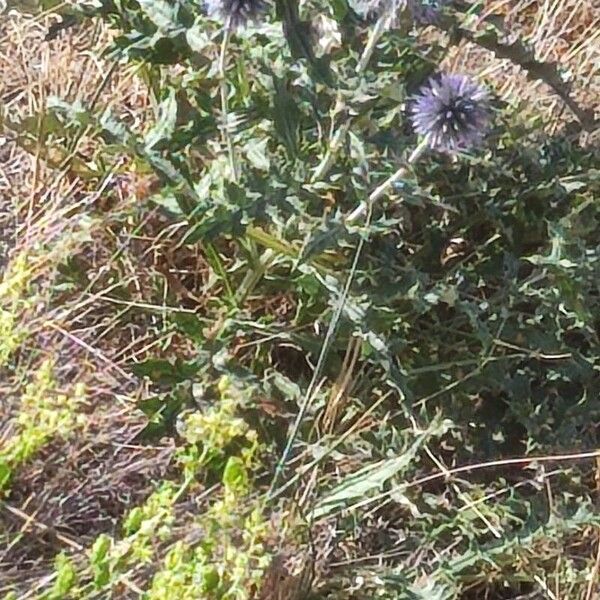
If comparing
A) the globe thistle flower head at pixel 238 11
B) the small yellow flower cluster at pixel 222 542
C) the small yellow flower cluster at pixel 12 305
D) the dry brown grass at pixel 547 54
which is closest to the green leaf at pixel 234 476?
the small yellow flower cluster at pixel 222 542

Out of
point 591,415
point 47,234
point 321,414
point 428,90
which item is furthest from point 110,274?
point 591,415

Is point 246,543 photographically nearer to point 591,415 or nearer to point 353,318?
point 353,318

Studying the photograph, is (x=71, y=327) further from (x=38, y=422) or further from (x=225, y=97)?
(x=225, y=97)

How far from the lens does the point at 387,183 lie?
1.92 metres

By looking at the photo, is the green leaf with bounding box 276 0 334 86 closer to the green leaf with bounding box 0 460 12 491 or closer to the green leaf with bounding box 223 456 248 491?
the green leaf with bounding box 223 456 248 491

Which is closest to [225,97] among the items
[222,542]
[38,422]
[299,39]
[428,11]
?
[299,39]

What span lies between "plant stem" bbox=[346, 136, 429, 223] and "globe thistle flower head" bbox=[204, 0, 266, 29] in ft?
0.98

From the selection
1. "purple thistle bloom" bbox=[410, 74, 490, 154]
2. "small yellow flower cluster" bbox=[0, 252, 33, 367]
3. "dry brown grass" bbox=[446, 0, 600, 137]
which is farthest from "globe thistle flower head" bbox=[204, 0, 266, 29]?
"dry brown grass" bbox=[446, 0, 600, 137]

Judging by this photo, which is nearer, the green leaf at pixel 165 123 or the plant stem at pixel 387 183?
the plant stem at pixel 387 183

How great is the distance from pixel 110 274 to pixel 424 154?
580mm

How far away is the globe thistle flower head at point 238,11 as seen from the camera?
187 centimetres

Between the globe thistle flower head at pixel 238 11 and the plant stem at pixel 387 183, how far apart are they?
300 millimetres

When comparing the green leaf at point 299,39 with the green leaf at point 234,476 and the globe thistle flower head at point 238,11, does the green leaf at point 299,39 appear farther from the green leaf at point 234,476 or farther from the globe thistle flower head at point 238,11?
the green leaf at point 234,476

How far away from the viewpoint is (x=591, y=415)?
210 centimetres
